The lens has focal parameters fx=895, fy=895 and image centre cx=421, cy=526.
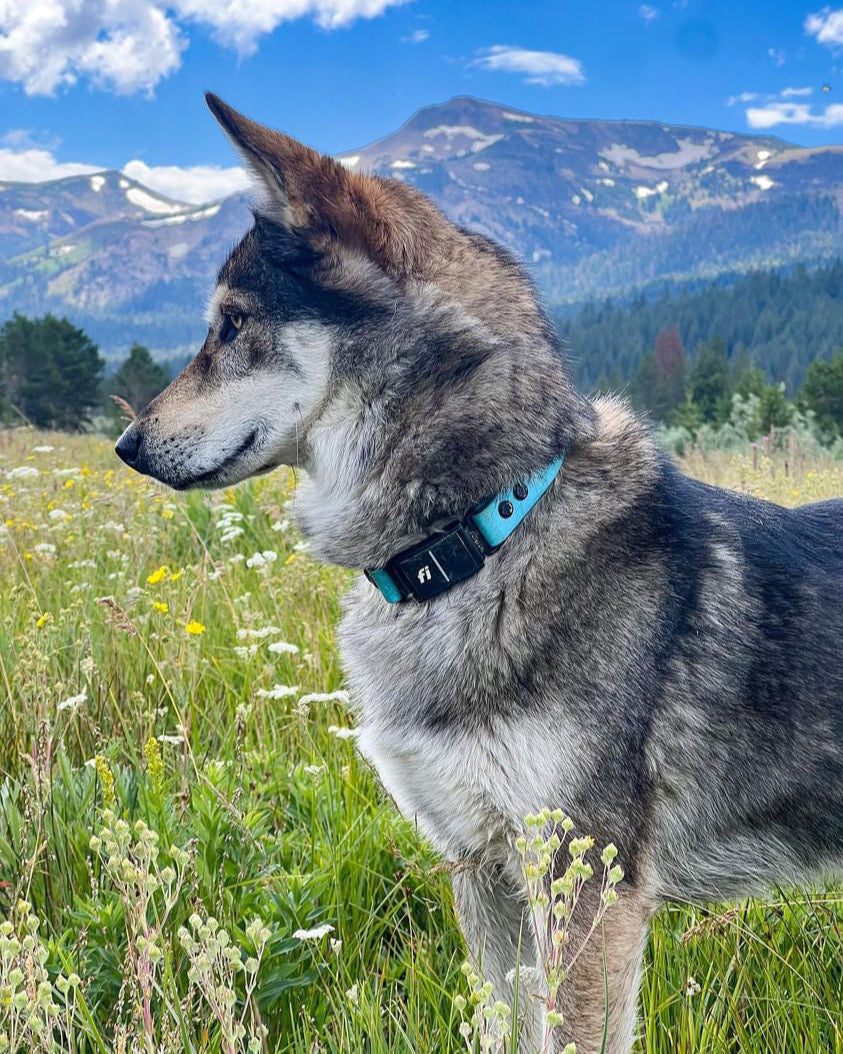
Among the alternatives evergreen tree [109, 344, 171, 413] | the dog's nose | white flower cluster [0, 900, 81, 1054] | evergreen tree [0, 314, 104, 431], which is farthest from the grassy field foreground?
evergreen tree [109, 344, 171, 413]

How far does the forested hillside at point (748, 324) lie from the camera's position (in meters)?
114

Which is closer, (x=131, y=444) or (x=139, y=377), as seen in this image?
(x=131, y=444)

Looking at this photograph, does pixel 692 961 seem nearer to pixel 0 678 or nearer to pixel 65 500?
pixel 0 678

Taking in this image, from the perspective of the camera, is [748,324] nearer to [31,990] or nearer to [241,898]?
[241,898]

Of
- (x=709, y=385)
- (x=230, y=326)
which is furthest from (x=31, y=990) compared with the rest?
(x=709, y=385)

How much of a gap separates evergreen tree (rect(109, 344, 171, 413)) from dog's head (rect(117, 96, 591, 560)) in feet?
157

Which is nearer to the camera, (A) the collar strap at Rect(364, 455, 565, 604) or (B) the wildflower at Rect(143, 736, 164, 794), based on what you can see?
(A) the collar strap at Rect(364, 455, 565, 604)

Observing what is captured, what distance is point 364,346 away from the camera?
2.47 metres

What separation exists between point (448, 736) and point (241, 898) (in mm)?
747

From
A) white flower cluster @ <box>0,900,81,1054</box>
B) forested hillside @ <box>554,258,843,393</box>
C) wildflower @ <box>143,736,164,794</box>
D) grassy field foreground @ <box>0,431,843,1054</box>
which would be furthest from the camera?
forested hillside @ <box>554,258,843,393</box>

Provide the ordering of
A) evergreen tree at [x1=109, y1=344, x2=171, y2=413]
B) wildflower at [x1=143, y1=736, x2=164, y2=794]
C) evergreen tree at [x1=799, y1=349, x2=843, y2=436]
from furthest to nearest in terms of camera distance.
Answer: evergreen tree at [x1=109, y1=344, x2=171, y2=413] < evergreen tree at [x1=799, y1=349, x2=843, y2=436] < wildflower at [x1=143, y1=736, x2=164, y2=794]

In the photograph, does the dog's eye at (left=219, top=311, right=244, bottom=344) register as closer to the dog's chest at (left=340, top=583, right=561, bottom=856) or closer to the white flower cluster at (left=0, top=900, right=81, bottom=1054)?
the dog's chest at (left=340, top=583, right=561, bottom=856)

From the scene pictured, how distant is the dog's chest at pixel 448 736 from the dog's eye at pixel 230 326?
962 millimetres

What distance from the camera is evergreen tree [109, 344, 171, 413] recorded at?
48750mm
